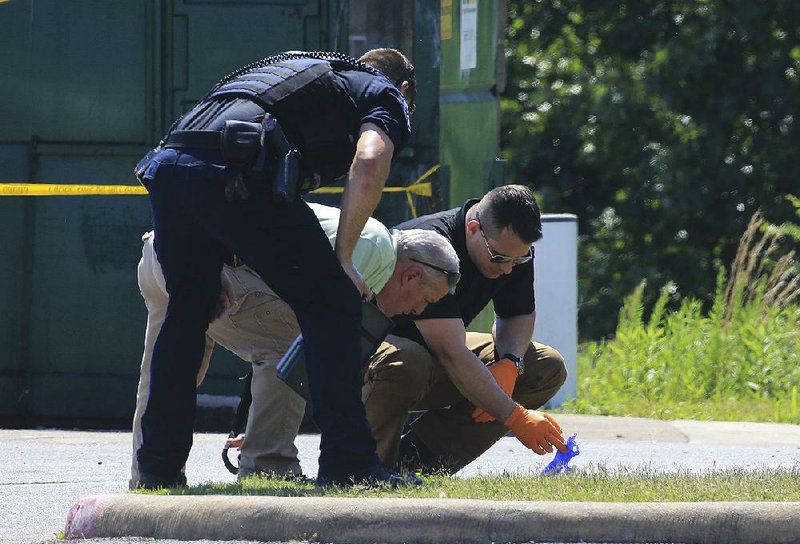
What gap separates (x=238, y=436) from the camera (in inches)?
221

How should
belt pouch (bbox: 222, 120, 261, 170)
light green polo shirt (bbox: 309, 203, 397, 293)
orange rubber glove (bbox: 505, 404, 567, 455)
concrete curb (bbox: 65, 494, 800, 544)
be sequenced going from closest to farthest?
concrete curb (bbox: 65, 494, 800, 544)
belt pouch (bbox: 222, 120, 261, 170)
light green polo shirt (bbox: 309, 203, 397, 293)
orange rubber glove (bbox: 505, 404, 567, 455)

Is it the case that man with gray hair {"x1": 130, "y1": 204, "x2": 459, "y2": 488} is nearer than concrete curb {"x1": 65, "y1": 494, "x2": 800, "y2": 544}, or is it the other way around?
concrete curb {"x1": 65, "y1": 494, "x2": 800, "y2": 544}

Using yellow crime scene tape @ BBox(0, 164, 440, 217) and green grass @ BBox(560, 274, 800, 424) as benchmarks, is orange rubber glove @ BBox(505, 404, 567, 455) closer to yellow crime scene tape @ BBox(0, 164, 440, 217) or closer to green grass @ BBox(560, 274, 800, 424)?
yellow crime scene tape @ BBox(0, 164, 440, 217)

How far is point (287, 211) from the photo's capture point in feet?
14.9

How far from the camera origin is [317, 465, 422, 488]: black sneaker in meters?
4.53

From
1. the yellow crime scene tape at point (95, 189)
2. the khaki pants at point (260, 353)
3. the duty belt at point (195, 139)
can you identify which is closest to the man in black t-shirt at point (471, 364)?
the khaki pants at point (260, 353)

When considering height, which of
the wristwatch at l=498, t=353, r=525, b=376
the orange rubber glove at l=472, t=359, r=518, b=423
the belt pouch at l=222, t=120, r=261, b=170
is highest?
the belt pouch at l=222, t=120, r=261, b=170

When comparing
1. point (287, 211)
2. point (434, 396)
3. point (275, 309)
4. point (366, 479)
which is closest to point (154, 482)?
point (366, 479)

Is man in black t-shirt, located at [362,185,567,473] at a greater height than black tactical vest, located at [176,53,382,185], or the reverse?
black tactical vest, located at [176,53,382,185]

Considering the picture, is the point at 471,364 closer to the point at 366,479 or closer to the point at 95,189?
the point at 366,479

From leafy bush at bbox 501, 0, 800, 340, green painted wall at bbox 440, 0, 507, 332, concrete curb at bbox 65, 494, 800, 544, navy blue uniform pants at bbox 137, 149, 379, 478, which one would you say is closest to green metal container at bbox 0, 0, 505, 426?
green painted wall at bbox 440, 0, 507, 332

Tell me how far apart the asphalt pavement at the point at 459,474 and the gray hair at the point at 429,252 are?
78 centimetres

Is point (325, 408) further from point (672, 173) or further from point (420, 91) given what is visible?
point (672, 173)

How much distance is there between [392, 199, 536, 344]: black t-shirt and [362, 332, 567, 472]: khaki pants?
0.54ft
